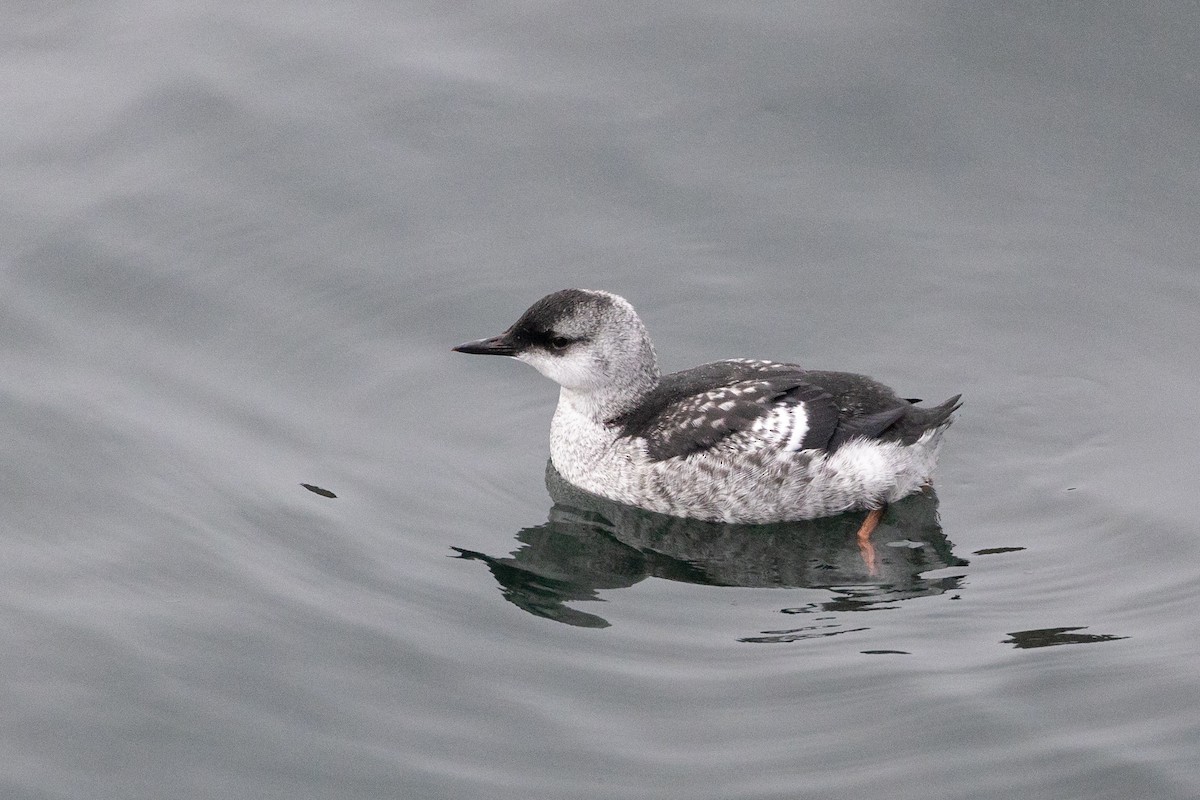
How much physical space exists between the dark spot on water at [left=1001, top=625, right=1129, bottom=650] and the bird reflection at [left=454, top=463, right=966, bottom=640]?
531 mm

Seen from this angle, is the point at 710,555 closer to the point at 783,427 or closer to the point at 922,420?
the point at 783,427

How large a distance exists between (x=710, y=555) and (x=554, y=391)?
1832 millimetres

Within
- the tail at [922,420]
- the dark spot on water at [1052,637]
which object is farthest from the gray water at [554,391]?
the tail at [922,420]

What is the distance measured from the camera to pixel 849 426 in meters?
8.48

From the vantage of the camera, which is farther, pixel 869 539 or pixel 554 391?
pixel 554 391

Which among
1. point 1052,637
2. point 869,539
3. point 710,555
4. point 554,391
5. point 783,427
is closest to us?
point 1052,637

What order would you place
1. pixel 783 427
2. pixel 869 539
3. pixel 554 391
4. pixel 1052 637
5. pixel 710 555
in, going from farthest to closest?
pixel 554 391 < pixel 783 427 < pixel 869 539 < pixel 710 555 < pixel 1052 637

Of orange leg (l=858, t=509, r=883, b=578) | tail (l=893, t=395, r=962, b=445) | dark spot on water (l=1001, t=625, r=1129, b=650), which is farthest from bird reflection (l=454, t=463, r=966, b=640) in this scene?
dark spot on water (l=1001, t=625, r=1129, b=650)

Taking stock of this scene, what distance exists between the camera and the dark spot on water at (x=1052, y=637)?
23.3 feet

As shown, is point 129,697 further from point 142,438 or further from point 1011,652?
point 1011,652

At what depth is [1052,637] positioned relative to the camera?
7133 mm

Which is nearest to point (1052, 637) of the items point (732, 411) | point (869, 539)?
point (869, 539)

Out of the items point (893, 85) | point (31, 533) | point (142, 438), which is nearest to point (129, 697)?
point (31, 533)

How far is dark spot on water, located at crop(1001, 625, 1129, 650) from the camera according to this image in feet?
23.3
